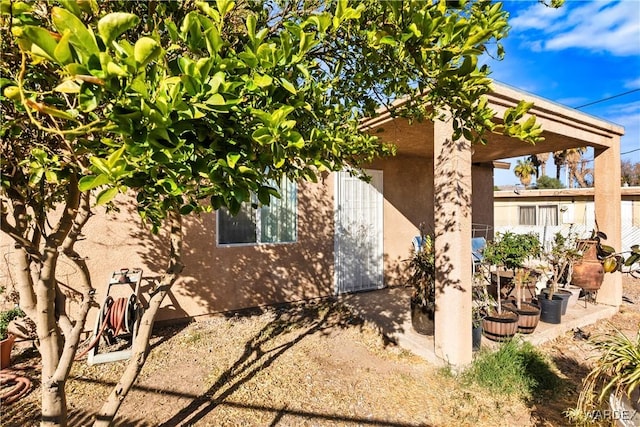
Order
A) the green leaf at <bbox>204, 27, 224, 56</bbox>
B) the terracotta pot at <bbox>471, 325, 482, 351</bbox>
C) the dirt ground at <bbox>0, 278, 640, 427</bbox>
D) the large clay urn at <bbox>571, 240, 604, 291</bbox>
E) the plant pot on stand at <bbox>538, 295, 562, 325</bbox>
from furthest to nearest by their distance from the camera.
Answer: the large clay urn at <bbox>571, 240, 604, 291</bbox> → the plant pot on stand at <bbox>538, 295, 562, 325</bbox> → the terracotta pot at <bbox>471, 325, 482, 351</bbox> → the dirt ground at <bbox>0, 278, 640, 427</bbox> → the green leaf at <bbox>204, 27, 224, 56</bbox>

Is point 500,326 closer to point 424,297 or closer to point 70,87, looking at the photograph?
point 424,297

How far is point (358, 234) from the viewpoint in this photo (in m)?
6.91

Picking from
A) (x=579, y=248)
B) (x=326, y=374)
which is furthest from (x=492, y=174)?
(x=326, y=374)

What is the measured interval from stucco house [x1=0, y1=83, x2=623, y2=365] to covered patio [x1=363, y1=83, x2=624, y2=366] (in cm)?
2

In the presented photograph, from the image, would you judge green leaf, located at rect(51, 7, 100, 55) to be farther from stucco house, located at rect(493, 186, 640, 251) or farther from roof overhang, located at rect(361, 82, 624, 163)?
stucco house, located at rect(493, 186, 640, 251)

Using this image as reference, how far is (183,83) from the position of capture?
72 centimetres

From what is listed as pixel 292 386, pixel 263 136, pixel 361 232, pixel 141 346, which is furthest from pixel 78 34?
pixel 361 232

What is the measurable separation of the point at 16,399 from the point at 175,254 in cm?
274

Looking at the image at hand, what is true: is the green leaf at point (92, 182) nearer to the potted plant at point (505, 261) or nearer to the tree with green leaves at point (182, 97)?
the tree with green leaves at point (182, 97)

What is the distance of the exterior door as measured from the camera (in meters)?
6.66

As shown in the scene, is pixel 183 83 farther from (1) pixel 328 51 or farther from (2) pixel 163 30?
(1) pixel 328 51

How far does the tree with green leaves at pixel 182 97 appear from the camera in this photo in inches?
26.3

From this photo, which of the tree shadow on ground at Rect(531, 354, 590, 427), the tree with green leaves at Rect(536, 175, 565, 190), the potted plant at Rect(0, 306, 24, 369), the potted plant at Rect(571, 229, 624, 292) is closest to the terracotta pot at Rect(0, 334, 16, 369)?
the potted plant at Rect(0, 306, 24, 369)

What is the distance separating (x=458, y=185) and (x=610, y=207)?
4686 millimetres
